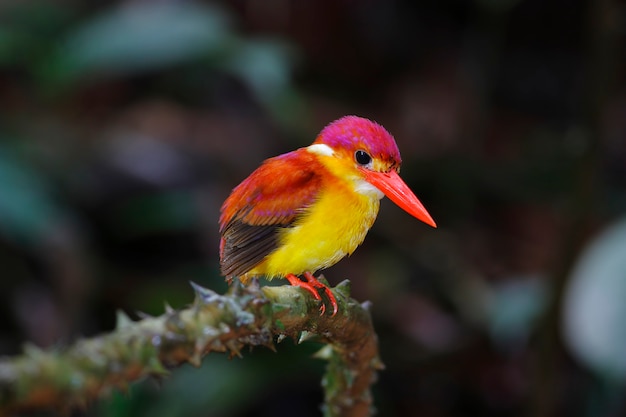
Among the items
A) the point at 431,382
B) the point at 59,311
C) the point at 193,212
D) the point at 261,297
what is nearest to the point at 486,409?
the point at 431,382

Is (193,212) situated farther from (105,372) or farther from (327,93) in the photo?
(105,372)

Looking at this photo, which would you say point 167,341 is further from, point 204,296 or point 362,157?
point 362,157

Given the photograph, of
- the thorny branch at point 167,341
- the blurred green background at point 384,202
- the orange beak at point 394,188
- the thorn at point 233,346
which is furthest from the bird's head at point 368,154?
the blurred green background at point 384,202

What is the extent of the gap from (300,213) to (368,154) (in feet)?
0.48

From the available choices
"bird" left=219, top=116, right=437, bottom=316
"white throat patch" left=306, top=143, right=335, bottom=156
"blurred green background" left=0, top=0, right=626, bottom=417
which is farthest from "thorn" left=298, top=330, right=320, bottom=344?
"blurred green background" left=0, top=0, right=626, bottom=417

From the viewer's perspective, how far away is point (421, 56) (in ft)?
15.7

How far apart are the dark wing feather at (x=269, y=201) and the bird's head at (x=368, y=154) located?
5 cm

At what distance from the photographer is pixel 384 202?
11.8 ft

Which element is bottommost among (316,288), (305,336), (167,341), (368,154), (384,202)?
(167,341)

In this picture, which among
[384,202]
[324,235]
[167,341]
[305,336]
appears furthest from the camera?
[384,202]

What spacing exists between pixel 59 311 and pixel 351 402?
2.31 m

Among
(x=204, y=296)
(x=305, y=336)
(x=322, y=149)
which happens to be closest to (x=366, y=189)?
(x=322, y=149)

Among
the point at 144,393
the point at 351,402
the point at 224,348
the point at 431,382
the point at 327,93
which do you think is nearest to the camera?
the point at 224,348

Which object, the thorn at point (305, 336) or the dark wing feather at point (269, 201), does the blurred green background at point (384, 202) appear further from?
the thorn at point (305, 336)
